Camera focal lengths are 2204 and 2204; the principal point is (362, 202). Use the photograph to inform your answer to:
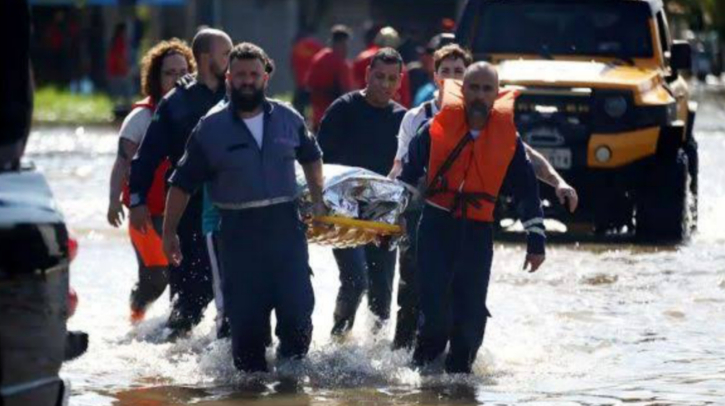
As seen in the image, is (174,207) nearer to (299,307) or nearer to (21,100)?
(299,307)

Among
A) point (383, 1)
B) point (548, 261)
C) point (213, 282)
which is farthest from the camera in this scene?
point (383, 1)

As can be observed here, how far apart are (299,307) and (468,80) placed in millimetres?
1369

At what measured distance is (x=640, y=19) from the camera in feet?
59.5

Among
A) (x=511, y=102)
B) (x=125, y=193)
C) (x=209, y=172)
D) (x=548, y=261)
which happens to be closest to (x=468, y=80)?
(x=511, y=102)

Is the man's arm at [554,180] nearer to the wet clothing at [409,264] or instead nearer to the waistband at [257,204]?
the wet clothing at [409,264]

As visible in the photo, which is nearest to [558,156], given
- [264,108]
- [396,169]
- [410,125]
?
[410,125]

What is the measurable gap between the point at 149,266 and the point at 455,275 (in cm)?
254

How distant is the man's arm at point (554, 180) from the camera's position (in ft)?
34.5

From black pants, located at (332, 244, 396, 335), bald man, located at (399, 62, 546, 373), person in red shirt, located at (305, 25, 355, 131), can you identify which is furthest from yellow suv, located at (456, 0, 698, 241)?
bald man, located at (399, 62, 546, 373)

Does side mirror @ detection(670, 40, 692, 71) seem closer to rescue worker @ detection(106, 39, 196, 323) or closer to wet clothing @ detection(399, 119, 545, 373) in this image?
rescue worker @ detection(106, 39, 196, 323)

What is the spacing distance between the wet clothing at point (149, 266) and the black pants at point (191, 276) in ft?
0.69

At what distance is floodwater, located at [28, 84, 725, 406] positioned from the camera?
34.4 ft

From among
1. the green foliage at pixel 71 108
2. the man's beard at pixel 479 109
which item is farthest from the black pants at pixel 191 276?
the green foliage at pixel 71 108

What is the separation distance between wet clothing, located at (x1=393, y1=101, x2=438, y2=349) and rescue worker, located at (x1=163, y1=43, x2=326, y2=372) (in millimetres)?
1074
